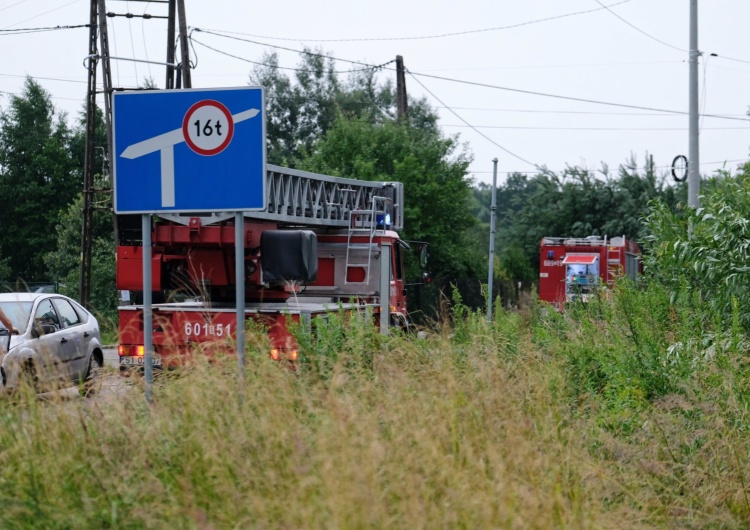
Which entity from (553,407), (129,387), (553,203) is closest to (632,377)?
(553,407)

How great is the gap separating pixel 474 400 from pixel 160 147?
254 centimetres

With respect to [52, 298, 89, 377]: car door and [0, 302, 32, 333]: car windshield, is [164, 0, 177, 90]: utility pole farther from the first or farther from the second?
[0, 302, 32, 333]: car windshield

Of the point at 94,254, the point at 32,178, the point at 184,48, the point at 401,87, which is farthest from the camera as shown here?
the point at 32,178

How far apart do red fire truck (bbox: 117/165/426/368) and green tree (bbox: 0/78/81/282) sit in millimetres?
44920

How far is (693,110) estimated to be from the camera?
2089 cm

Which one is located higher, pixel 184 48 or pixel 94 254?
pixel 184 48

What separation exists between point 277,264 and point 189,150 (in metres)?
6.02

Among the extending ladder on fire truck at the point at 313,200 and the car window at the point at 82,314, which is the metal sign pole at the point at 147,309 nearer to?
the extending ladder on fire truck at the point at 313,200

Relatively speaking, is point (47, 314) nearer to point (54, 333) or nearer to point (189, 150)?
point (54, 333)

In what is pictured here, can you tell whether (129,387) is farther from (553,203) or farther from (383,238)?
(553,203)

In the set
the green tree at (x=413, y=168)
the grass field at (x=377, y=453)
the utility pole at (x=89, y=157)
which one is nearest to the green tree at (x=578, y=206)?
the green tree at (x=413, y=168)

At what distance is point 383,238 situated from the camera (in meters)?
15.1

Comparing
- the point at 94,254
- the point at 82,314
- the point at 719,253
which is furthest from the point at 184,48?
the point at 719,253

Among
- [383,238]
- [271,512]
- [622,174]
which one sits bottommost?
[271,512]
